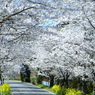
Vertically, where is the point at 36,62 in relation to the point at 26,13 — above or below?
below

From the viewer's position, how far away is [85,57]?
11586mm

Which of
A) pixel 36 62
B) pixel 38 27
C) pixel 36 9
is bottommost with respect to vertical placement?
pixel 36 62

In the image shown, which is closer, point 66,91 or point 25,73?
point 66,91

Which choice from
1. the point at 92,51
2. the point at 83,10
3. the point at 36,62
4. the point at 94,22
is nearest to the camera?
the point at 83,10

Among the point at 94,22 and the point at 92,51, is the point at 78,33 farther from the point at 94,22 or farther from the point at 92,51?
the point at 94,22

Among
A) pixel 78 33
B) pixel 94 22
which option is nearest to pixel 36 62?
pixel 78 33

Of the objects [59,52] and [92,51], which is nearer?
[92,51]

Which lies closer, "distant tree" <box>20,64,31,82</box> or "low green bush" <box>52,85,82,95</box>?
"low green bush" <box>52,85,82,95</box>

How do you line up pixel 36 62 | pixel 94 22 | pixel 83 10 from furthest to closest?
pixel 36 62 < pixel 94 22 < pixel 83 10

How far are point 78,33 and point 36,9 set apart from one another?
20.4 feet

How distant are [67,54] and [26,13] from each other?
766 cm

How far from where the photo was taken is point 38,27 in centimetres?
700

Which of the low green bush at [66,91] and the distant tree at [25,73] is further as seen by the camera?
the distant tree at [25,73]

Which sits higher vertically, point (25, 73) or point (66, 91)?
point (66, 91)
